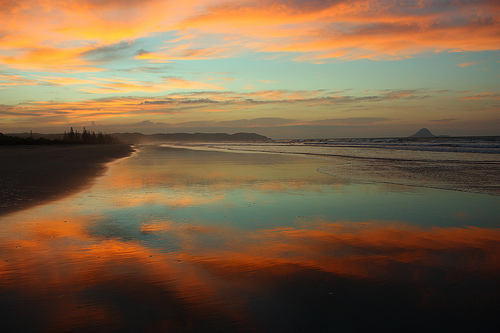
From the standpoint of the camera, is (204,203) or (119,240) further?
(204,203)

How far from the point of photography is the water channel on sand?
11.9 ft

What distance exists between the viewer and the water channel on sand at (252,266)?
3623mm

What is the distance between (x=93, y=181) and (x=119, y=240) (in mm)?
9651

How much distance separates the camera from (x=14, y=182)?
1383cm

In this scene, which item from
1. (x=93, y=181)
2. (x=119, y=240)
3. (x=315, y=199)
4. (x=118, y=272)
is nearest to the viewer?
(x=118, y=272)

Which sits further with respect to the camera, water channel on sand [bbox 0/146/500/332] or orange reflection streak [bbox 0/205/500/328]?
orange reflection streak [bbox 0/205/500/328]

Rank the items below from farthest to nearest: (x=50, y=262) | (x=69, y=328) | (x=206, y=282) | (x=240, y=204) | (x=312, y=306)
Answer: (x=240, y=204) < (x=50, y=262) < (x=206, y=282) < (x=312, y=306) < (x=69, y=328)

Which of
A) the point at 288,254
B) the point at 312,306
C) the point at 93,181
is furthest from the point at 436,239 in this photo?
the point at 93,181

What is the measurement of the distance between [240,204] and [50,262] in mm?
5317

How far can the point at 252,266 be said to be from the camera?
5.09 metres

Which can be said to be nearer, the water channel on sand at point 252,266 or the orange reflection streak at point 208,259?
the water channel on sand at point 252,266

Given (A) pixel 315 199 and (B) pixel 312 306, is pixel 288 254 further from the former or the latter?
(A) pixel 315 199

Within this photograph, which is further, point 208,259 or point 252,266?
point 208,259

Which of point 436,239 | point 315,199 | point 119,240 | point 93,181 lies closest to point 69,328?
point 119,240
